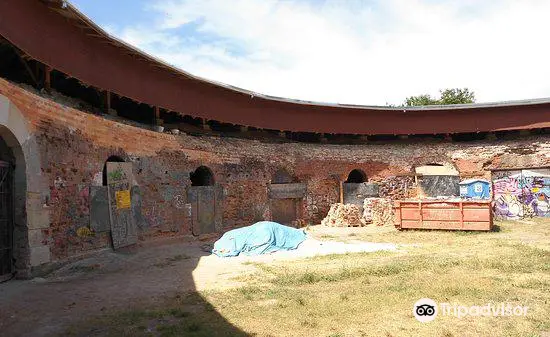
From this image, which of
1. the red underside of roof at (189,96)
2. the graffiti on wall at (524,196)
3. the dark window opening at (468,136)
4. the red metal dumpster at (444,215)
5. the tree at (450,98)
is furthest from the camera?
the tree at (450,98)

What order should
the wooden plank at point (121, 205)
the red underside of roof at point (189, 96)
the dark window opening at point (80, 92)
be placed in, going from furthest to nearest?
1. the dark window opening at point (80, 92)
2. the wooden plank at point (121, 205)
3. the red underside of roof at point (189, 96)

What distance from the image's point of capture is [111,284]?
903 cm

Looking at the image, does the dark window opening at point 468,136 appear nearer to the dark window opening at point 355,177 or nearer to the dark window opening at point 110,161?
the dark window opening at point 355,177

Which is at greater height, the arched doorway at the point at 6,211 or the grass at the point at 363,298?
the arched doorway at the point at 6,211

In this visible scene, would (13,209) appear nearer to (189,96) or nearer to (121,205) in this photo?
(121,205)

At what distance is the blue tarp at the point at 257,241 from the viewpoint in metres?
13.0

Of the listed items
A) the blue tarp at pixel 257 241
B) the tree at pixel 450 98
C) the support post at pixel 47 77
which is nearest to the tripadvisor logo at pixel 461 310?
the blue tarp at pixel 257 241

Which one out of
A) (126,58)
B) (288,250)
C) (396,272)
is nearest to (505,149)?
(288,250)

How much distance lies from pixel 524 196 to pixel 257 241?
51.4 ft

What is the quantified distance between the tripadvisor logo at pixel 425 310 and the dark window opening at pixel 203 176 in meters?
12.1

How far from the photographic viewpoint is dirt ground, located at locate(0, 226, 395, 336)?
258 inches

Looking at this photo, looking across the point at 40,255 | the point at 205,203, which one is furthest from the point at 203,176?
the point at 40,255

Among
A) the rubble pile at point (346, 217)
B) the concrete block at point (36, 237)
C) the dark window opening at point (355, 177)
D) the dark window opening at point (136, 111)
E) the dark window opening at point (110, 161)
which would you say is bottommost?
the rubble pile at point (346, 217)

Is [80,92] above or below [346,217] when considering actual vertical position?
above
